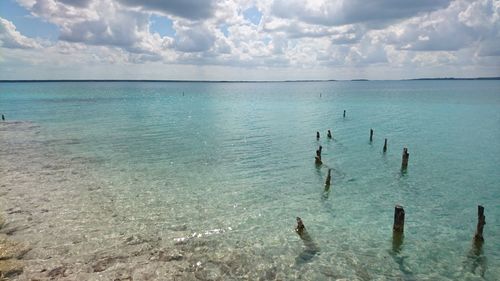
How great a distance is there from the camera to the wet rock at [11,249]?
15312 mm

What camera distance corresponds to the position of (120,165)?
3188 cm

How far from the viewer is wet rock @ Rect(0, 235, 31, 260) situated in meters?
15.3

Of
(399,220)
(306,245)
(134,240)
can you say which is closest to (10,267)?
(134,240)

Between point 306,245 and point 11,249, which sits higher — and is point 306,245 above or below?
below

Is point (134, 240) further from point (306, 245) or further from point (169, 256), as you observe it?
point (306, 245)

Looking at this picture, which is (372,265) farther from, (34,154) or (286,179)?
(34,154)

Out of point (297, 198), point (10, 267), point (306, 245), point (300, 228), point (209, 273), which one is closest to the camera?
point (10, 267)

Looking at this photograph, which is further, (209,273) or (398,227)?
(398,227)

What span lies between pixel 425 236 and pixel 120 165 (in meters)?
25.5

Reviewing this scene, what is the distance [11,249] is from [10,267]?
182cm

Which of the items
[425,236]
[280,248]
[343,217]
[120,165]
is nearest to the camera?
[280,248]

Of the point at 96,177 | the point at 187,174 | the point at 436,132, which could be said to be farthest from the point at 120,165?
the point at 436,132

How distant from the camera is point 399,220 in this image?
700 inches

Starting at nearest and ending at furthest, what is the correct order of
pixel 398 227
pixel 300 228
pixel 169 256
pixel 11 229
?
pixel 169 256
pixel 398 227
pixel 11 229
pixel 300 228
